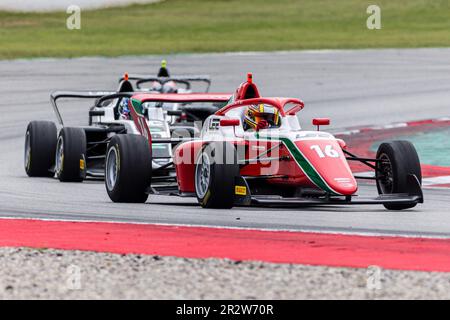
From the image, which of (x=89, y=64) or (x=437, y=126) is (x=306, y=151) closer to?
(x=437, y=126)

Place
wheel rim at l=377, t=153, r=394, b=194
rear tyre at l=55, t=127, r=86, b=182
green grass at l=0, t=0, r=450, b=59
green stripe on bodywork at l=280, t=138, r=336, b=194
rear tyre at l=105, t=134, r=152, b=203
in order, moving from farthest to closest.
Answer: green grass at l=0, t=0, r=450, b=59
rear tyre at l=55, t=127, r=86, b=182
rear tyre at l=105, t=134, r=152, b=203
wheel rim at l=377, t=153, r=394, b=194
green stripe on bodywork at l=280, t=138, r=336, b=194

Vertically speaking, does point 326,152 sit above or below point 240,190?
above

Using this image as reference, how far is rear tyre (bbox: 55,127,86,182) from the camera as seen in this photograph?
581 inches

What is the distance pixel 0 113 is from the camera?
954 inches

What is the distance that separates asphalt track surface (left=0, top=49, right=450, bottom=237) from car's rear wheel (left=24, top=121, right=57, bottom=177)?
0.93 feet

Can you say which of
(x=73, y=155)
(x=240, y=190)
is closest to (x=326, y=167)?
(x=240, y=190)

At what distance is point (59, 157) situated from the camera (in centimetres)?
1520

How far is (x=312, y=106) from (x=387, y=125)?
Answer: 3.65 metres

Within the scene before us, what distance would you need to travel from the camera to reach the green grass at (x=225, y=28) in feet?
139

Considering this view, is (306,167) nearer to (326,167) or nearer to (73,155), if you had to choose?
(326,167)

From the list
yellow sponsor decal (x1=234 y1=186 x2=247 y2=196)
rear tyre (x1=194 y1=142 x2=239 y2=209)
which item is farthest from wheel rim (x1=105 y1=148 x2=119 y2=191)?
yellow sponsor decal (x1=234 y1=186 x2=247 y2=196)

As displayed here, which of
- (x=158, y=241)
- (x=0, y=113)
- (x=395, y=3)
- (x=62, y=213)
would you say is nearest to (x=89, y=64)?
(x=0, y=113)

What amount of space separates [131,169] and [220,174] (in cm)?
136

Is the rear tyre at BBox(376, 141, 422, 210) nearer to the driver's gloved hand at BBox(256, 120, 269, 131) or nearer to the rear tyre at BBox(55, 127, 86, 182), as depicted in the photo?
the driver's gloved hand at BBox(256, 120, 269, 131)
